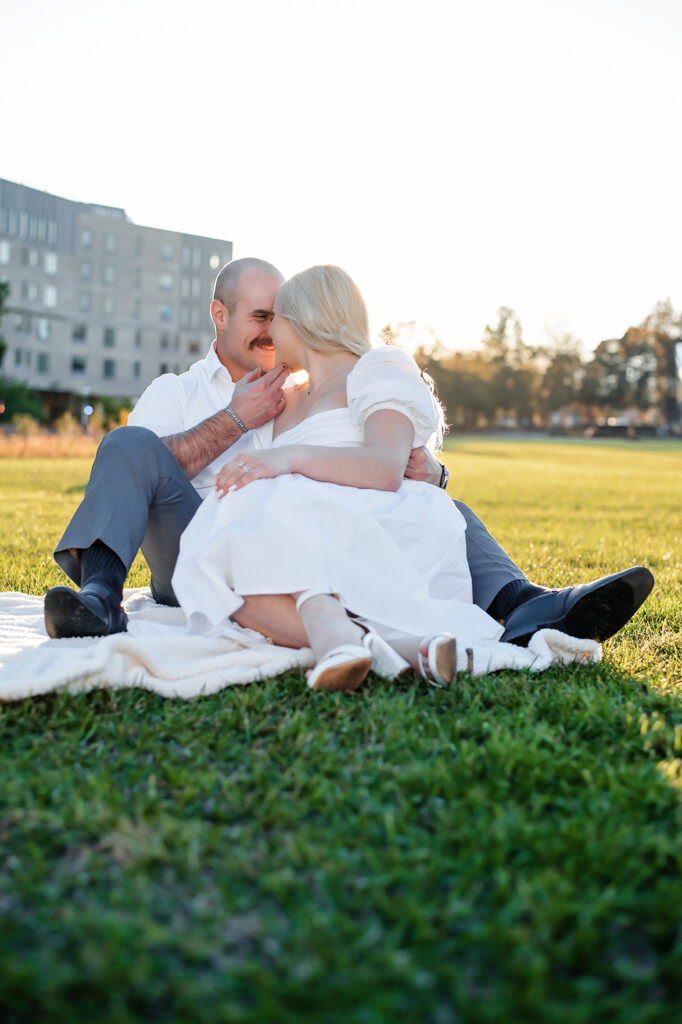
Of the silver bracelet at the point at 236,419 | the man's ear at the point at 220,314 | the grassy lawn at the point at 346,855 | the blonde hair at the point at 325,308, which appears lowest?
the grassy lawn at the point at 346,855

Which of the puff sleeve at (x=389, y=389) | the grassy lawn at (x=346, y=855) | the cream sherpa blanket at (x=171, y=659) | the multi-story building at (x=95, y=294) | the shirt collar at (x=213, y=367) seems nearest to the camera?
the grassy lawn at (x=346, y=855)

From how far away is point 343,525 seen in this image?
2.89 m

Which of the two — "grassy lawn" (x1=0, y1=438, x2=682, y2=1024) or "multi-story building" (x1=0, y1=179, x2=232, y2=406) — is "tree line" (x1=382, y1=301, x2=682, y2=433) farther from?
"grassy lawn" (x1=0, y1=438, x2=682, y2=1024)

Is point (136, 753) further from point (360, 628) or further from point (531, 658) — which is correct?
point (531, 658)

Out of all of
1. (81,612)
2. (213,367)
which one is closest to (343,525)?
(81,612)

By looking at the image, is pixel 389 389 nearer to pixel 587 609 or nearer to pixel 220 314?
pixel 587 609

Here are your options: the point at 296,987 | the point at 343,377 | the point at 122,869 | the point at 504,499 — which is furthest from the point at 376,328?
the point at 504,499

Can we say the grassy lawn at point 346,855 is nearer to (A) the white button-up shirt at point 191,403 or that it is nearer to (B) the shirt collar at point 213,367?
(A) the white button-up shirt at point 191,403

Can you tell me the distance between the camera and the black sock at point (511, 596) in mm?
3459

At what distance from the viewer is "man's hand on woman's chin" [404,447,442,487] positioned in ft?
11.1

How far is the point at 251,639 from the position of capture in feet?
9.93

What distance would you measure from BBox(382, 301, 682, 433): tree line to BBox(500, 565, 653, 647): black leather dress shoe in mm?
72924

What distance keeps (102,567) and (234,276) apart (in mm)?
1949

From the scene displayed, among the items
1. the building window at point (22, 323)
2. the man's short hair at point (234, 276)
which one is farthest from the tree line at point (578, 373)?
the man's short hair at point (234, 276)
